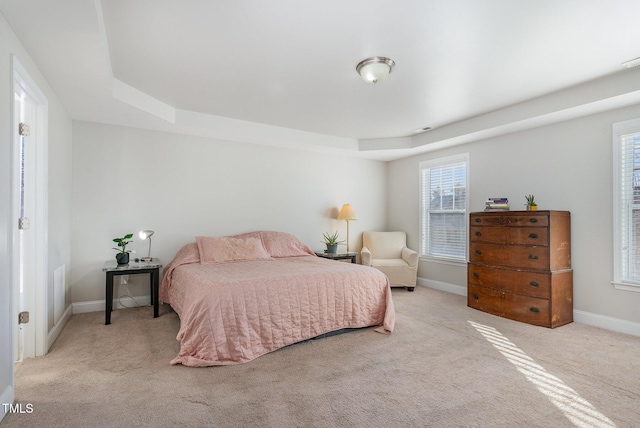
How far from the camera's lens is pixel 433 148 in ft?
17.0

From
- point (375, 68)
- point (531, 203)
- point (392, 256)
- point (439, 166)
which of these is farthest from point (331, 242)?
point (375, 68)

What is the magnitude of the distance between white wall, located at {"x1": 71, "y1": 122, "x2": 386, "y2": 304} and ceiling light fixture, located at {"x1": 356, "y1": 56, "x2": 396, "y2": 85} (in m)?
2.54

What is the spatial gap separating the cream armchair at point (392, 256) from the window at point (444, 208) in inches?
15.5

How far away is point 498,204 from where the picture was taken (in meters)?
4.07

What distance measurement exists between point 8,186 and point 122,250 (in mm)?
2178

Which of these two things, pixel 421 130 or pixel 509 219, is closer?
pixel 509 219

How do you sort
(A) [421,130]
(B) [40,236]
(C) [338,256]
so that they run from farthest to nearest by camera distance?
(C) [338,256], (A) [421,130], (B) [40,236]

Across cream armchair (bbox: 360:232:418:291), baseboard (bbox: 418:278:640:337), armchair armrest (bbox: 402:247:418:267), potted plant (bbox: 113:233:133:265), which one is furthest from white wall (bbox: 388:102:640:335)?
potted plant (bbox: 113:233:133:265)

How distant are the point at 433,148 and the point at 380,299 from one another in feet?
9.34

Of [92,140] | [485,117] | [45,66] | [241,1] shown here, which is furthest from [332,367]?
[92,140]

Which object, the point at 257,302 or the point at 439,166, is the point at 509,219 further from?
the point at 257,302

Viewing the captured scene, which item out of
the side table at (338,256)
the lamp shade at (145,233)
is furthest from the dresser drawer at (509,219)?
the lamp shade at (145,233)

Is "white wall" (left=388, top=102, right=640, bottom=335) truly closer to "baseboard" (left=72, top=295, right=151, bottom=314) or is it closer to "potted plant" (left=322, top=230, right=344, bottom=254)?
"potted plant" (left=322, top=230, right=344, bottom=254)

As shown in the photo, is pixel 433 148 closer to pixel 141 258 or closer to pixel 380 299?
pixel 380 299
